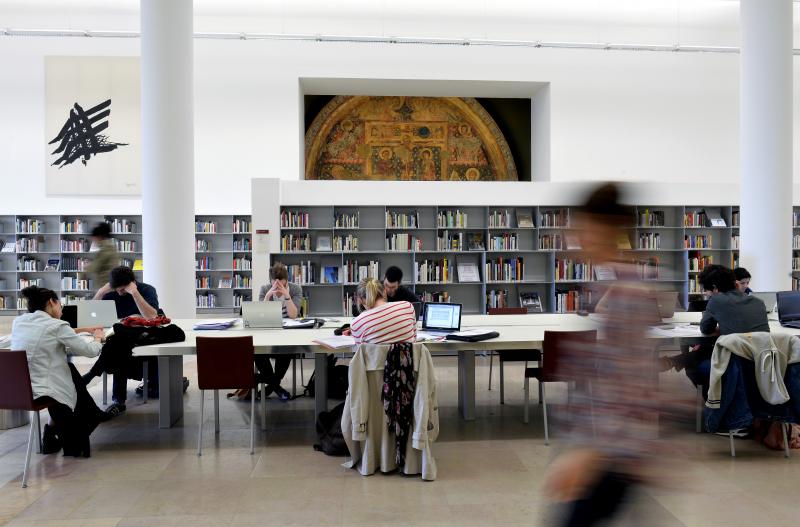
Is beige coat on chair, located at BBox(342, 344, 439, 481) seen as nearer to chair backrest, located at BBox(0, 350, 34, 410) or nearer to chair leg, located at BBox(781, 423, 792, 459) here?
chair backrest, located at BBox(0, 350, 34, 410)

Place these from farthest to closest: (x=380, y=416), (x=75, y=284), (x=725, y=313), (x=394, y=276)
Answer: (x=75, y=284)
(x=394, y=276)
(x=725, y=313)
(x=380, y=416)

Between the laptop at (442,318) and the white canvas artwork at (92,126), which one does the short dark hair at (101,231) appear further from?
the white canvas artwork at (92,126)

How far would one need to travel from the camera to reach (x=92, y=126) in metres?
10.4

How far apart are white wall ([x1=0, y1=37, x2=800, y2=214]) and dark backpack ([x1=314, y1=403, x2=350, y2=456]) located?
678cm

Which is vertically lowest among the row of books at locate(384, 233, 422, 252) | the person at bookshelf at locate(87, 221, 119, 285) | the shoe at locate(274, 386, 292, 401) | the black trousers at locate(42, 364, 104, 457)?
the shoe at locate(274, 386, 292, 401)

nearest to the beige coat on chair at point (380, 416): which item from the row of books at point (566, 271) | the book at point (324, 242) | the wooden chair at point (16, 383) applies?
the wooden chair at point (16, 383)

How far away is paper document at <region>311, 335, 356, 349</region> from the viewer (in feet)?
13.5

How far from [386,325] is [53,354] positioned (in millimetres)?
2102

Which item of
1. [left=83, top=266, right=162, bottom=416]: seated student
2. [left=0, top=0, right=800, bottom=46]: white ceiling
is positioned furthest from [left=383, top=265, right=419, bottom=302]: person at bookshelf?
[left=0, top=0, right=800, bottom=46]: white ceiling

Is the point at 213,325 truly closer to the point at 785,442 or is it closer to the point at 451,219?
the point at 785,442

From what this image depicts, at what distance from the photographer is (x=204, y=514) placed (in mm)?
3176

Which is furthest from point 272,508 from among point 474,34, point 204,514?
point 474,34

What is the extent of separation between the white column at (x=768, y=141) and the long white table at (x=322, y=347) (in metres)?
2.78

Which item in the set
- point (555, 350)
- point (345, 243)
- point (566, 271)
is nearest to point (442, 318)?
point (555, 350)
